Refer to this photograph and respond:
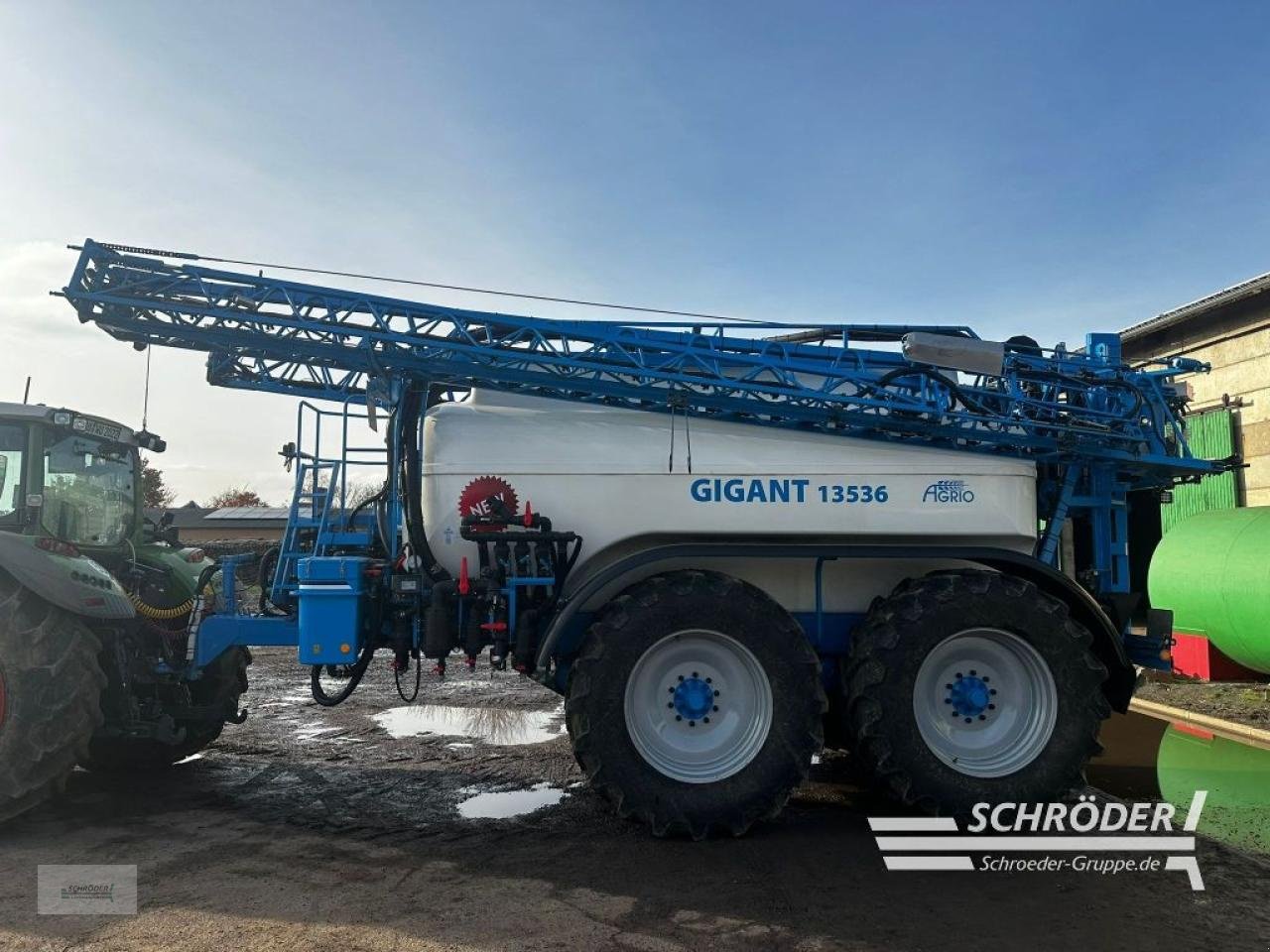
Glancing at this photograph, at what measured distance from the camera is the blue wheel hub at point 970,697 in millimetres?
5402

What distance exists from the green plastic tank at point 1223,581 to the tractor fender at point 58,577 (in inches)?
411

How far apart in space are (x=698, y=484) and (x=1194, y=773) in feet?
15.1

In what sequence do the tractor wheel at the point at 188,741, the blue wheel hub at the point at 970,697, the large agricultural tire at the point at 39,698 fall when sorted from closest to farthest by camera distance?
the large agricultural tire at the point at 39,698 < the blue wheel hub at the point at 970,697 < the tractor wheel at the point at 188,741

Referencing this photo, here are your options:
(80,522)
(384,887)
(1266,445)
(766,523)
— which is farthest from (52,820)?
(1266,445)

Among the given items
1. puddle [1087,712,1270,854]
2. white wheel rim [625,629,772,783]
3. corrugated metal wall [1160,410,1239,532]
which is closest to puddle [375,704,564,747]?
white wheel rim [625,629,772,783]

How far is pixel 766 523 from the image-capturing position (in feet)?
18.3

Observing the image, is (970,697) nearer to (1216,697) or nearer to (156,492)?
(1216,697)

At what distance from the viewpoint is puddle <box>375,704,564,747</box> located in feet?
25.5

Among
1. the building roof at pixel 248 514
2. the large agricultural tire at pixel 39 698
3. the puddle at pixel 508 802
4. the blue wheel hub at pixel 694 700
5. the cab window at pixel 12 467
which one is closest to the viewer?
the large agricultural tire at pixel 39 698

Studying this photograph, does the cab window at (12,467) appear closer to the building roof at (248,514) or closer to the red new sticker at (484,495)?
the red new sticker at (484,495)

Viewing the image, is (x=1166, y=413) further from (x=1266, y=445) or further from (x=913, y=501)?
(x=1266, y=445)

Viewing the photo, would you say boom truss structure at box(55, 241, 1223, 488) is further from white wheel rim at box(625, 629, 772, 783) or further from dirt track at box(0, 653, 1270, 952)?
dirt track at box(0, 653, 1270, 952)

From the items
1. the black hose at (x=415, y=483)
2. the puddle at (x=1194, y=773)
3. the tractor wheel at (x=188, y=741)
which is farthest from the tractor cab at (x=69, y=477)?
the puddle at (x=1194, y=773)

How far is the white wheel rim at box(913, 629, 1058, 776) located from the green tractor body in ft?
16.8
